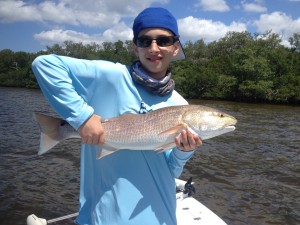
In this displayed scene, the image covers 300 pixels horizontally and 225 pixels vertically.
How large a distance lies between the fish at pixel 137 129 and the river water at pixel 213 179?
5.70 meters

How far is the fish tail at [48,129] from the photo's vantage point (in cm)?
264

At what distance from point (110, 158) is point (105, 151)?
84 millimetres

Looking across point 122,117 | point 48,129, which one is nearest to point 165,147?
point 122,117

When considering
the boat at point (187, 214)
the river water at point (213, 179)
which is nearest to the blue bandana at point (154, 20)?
the boat at point (187, 214)

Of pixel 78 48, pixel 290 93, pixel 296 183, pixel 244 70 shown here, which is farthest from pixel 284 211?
pixel 78 48

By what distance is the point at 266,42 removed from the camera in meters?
79.2

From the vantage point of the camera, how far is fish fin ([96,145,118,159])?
250cm

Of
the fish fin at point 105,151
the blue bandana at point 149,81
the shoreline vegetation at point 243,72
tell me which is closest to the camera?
the fish fin at point 105,151

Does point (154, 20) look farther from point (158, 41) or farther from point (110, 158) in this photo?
point (110, 158)

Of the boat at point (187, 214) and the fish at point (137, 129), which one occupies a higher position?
the fish at point (137, 129)

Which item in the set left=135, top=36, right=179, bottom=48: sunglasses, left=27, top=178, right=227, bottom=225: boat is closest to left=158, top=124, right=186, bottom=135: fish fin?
left=135, top=36, right=179, bottom=48: sunglasses

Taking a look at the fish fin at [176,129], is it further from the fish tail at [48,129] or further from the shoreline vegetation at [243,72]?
the shoreline vegetation at [243,72]

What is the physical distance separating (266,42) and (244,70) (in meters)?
23.1

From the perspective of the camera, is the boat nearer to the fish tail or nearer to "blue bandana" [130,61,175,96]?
the fish tail
